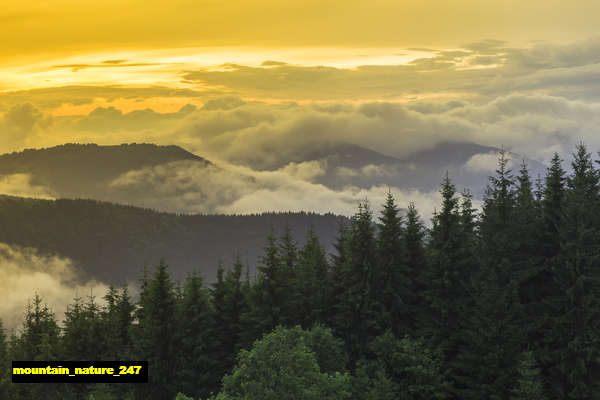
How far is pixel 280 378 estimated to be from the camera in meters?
38.0

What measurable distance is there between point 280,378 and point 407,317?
21.9 m

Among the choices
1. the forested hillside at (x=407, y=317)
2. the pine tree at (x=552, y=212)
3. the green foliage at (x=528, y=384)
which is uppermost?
the pine tree at (x=552, y=212)

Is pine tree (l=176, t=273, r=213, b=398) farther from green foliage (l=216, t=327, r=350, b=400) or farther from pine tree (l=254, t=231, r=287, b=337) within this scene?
green foliage (l=216, t=327, r=350, b=400)

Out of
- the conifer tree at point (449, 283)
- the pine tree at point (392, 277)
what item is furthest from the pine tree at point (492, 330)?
the pine tree at point (392, 277)

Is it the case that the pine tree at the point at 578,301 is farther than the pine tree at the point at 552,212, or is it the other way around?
the pine tree at the point at 552,212

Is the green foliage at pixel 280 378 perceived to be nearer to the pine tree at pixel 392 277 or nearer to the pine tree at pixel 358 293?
the pine tree at pixel 392 277

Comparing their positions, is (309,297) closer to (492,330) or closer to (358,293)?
(358,293)

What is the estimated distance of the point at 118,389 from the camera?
6506cm

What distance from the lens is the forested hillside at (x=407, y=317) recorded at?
1772 inches

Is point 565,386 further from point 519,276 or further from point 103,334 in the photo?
point 103,334

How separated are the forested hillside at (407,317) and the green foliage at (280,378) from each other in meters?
0.11

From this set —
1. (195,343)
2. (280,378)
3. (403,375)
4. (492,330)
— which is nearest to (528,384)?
(492,330)

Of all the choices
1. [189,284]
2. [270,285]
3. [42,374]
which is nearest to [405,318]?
[270,285]

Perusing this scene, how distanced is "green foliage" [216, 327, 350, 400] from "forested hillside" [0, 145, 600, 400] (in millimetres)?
108
